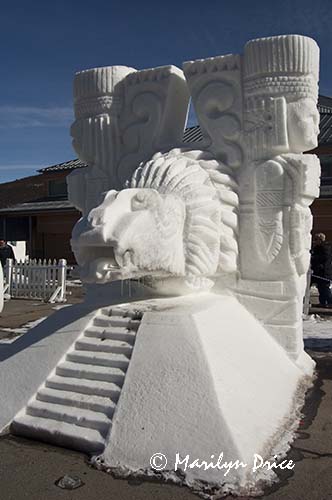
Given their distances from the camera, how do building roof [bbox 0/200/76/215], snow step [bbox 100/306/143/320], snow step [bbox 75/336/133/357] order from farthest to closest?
building roof [bbox 0/200/76/215]
snow step [bbox 100/306/143/320]
snow step [bbox 75/336/133/357]

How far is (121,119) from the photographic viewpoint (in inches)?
215

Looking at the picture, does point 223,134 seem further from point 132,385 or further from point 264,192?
point 132,385

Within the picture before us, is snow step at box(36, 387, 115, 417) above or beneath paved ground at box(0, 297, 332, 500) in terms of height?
above

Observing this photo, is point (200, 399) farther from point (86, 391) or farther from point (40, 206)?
point (40, 206)

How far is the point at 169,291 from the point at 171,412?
1.41 meters

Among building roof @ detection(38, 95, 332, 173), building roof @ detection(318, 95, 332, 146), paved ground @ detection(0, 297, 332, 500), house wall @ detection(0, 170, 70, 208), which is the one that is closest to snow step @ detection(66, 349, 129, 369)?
paved ground @ detection(0, 297, 332, 500)

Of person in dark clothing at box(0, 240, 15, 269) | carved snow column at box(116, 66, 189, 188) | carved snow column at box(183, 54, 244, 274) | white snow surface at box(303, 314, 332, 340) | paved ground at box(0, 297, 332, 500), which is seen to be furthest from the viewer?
person in dark clothing at box(0, 240, 15, 269)

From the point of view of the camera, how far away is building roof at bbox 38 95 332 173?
1537 centimetres

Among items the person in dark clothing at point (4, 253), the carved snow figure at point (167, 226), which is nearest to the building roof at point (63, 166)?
the person in dark clothing at point (4, 253)

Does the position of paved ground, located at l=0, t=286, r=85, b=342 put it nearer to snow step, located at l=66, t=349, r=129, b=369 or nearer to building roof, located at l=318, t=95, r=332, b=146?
snow step, located at l=66, t=349, r=129, b=369

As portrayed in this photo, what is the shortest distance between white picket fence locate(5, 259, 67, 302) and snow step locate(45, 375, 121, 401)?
772cm

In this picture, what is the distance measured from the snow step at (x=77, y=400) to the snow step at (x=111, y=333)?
54cm

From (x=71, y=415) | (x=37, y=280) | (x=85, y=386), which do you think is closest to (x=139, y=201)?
(x=85, y=386)

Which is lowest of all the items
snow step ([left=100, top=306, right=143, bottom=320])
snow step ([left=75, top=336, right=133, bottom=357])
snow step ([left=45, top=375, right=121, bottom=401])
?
snow step ([left=45, top=375, right=121, bottom=401])
